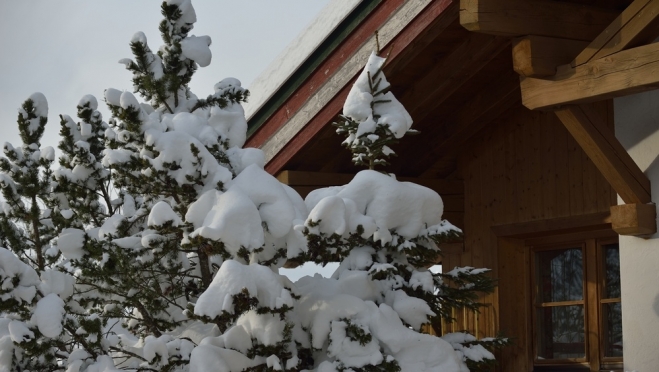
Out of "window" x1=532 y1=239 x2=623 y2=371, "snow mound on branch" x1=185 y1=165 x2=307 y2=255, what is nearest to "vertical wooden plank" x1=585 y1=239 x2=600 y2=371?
"window" x1=532 y1=239 x2=623 y2=371

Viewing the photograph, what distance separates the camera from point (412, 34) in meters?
6.12

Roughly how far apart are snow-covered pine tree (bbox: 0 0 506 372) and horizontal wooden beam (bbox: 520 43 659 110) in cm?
111

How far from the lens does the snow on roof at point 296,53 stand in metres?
6.79

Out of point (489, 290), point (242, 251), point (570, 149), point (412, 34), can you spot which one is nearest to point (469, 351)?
point (489, 290)

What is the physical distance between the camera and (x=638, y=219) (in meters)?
5.69

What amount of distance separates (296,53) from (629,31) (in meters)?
2.69

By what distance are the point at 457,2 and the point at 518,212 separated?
2.37 meters

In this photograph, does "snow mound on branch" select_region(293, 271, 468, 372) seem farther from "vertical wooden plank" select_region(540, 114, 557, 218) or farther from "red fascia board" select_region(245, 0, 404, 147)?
"vertical wooden plank" select_region(540, 114, 557, 218)

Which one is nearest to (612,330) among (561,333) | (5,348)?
(561,333)

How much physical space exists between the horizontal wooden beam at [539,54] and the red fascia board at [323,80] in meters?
0.56

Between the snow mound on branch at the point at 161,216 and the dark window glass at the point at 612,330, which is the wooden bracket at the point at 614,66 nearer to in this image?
the dark window glass at the point at 612,330

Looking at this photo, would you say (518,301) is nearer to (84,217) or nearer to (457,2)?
(457,2)

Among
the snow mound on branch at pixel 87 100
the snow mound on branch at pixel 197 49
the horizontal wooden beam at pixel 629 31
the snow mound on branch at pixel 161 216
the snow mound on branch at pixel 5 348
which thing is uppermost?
the horizontal wooden beam at pixel 629 31

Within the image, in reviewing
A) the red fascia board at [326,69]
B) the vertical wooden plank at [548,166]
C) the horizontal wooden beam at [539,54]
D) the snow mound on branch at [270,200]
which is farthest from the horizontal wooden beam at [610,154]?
the snow mound on branch at [270,200]
